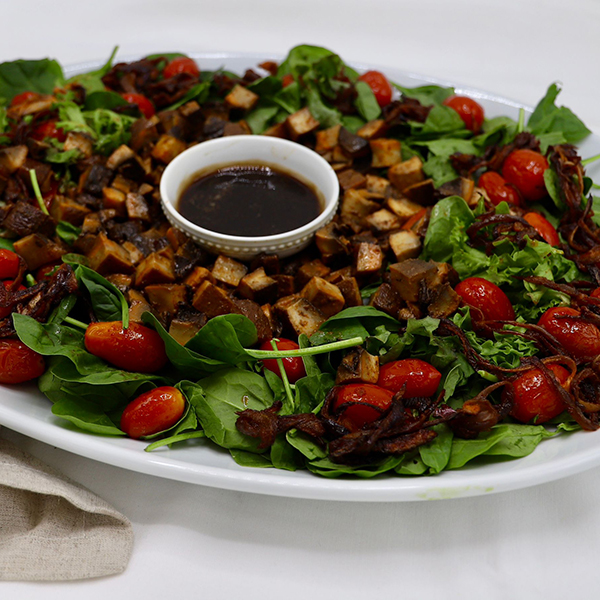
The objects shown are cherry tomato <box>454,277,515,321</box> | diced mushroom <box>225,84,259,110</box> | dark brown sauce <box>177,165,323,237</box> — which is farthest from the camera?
diced mushroom <box>225,84,259,110</box>

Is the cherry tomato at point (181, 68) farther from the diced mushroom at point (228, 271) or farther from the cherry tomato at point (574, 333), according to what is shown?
the cherry tomato at point (574, 333)

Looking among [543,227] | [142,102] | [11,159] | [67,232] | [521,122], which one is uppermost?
[521,122]

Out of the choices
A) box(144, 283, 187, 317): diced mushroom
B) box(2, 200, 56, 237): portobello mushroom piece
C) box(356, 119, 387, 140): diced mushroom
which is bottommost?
box(144, 283, 187, 317): diced mushroom

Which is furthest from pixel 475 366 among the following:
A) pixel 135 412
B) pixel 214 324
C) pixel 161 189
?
pixel 161 189

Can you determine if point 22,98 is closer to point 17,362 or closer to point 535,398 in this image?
point 17,362

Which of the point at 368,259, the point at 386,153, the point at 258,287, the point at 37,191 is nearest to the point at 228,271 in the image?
the point at 258,287

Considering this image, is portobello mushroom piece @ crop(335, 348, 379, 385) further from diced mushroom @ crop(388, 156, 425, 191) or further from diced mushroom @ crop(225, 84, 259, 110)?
diced mushroom @ crop(225, 84, 259, 110)

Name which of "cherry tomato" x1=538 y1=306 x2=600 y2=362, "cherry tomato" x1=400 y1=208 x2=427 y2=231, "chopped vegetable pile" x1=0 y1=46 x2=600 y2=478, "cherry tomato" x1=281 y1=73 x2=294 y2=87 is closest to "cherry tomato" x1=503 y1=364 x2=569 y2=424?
"chopped vegetable pile" x1=0 y1=46 x2=600 y2=478
